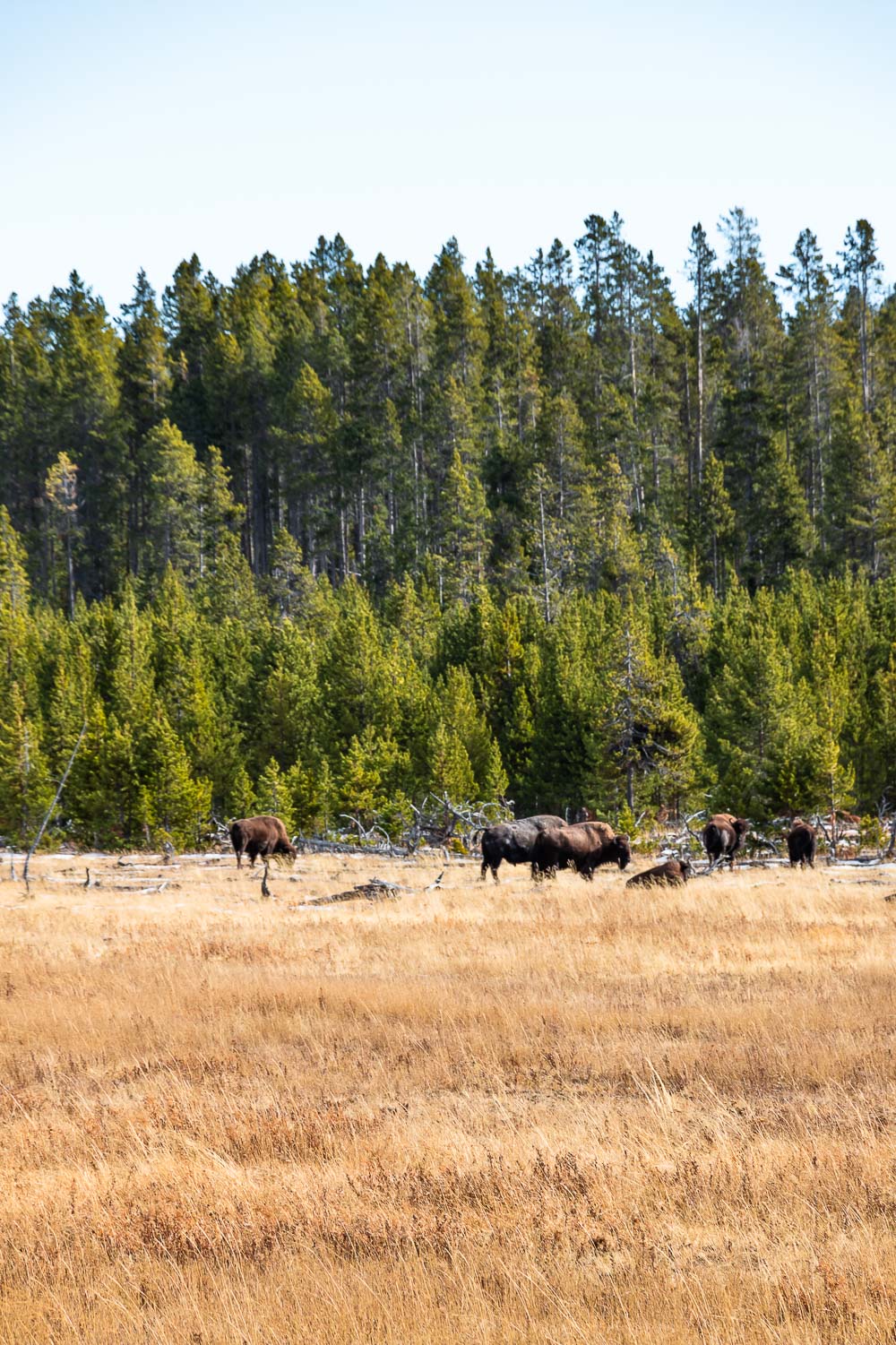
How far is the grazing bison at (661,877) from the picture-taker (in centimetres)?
2277

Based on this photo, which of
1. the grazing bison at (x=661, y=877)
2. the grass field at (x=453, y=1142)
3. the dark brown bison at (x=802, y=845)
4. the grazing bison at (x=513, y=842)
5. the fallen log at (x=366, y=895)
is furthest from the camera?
the dark brown bison at (x=802, y=845)

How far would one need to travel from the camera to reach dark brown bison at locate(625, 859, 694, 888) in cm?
2278

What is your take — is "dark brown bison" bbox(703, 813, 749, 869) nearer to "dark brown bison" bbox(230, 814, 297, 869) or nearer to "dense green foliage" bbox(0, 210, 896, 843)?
"dense green foliage" bbox(0, 210, 896, 843)

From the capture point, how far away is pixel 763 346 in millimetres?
96562

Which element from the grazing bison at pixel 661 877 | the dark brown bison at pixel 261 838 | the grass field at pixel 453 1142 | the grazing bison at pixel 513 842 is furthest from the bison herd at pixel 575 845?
the grass field at pixel 453 1142

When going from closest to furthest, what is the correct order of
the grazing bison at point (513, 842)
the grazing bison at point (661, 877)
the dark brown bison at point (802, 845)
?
the grazing bison at point (661, 877)
the grazing bison at point (513, 842)
the dark brown bison at point (802, 845)

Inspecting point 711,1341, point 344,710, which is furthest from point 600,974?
point 344,710

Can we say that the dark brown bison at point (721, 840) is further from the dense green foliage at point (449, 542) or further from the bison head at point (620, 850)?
the dense green foliage at point (449, 542)

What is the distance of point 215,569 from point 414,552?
14.2 metres

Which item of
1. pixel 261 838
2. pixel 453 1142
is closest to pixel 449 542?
pixel 261 838

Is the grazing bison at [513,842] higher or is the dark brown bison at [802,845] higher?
the grazing bison at [513,842]

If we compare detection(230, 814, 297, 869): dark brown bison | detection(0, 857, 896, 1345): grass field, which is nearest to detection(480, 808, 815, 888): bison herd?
detection(230, 814, 297, 869): dark brown bison

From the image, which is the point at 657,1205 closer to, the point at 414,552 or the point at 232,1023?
the point at 232,1023

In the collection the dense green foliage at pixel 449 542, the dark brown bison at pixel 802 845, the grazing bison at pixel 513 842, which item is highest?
the dense green foliage at pixel 449 542
